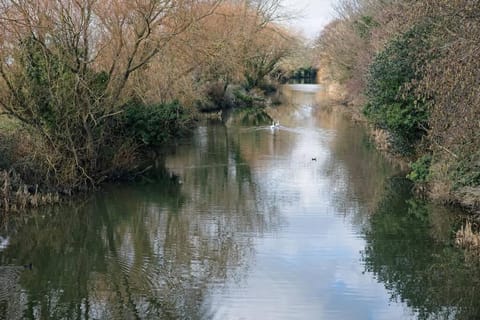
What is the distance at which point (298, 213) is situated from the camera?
565 inches

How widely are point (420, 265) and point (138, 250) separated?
17.1ft

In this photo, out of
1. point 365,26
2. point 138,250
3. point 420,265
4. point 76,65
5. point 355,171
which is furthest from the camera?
point 365,26

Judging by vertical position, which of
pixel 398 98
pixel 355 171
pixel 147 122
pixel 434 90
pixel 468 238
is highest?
pixel 398 98

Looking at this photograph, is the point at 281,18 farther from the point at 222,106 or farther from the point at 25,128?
the point at 25,128

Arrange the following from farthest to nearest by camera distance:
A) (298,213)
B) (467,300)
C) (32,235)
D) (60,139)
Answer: (60,139) < (298,213) < (32,235) < (467,300)

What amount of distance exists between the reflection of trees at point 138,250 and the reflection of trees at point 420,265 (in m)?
2.51

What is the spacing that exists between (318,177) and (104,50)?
732 centimetres

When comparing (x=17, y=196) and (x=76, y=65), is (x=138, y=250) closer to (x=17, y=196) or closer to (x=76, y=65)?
(x=17, y=196)

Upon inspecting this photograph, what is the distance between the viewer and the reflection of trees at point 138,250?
8.89 metres

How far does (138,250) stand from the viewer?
1148 centimetres

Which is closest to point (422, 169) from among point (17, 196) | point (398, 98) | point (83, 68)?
point (398, 98)

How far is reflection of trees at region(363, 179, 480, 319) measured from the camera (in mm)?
9094

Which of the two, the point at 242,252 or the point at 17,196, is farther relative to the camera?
the point at 17,196

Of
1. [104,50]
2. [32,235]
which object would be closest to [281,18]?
[104,50]
